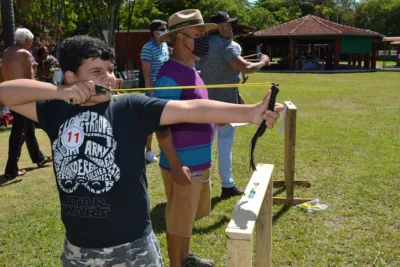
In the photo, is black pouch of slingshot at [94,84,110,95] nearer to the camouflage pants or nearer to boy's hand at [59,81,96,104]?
boy's hand at [59,81,96,104]

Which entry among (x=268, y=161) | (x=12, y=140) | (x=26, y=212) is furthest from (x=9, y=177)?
(x=268, y=161)

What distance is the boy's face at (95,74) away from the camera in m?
2.02

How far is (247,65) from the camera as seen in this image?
4289mm

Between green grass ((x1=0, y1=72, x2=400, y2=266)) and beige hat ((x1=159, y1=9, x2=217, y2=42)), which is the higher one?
beige hat ((x1=159, y1=9, x2=217, y2=42))

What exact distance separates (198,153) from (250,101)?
11079 millimetres

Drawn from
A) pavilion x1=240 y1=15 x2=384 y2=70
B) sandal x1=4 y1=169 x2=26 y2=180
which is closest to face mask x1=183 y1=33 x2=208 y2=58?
sandal x1=4 y1=169 x2=26 y2=180

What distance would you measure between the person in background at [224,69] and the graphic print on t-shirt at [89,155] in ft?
8.32

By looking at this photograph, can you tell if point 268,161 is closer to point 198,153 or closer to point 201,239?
Result: point 201,239

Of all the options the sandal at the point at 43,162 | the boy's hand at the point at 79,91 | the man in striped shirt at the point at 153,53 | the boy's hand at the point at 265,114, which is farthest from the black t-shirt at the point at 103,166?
the sandal at the point at 43,162

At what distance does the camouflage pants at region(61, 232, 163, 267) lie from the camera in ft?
6.59

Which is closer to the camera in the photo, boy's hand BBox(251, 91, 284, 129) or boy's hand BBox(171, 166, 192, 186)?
boy's hand BBox(251, 91, 284, 129)

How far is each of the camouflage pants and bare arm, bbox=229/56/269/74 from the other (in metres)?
2.55

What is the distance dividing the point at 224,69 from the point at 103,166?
9.59 ft

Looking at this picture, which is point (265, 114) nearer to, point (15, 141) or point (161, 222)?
point (161, 222)
